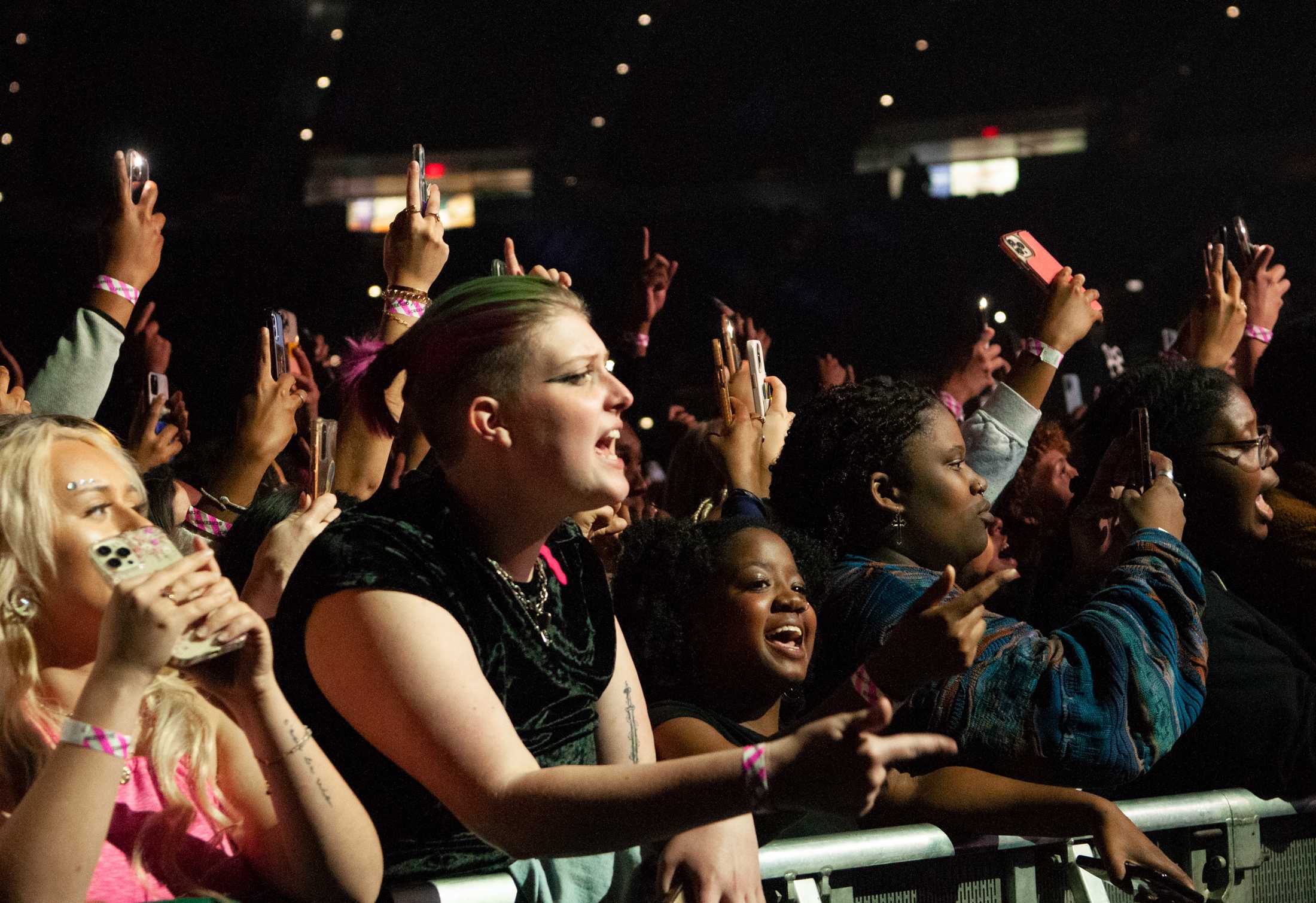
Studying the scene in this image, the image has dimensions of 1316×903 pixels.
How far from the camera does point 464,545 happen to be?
1.74m

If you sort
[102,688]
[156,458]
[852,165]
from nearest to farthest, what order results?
[102,688]
[156,458]
[852,165]

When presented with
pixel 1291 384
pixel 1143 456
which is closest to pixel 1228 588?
pixel 1143 456

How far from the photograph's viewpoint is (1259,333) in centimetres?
400

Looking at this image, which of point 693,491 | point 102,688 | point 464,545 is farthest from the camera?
point 693,491

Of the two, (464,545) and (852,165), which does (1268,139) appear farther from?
(464,545)

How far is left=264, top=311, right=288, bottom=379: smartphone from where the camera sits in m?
2.99

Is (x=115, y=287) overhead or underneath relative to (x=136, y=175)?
underneath

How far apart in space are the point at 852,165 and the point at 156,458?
30.9 feet

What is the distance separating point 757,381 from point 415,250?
36.5 inches

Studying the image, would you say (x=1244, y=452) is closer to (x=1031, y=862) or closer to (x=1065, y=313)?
(x=1065, y=313)

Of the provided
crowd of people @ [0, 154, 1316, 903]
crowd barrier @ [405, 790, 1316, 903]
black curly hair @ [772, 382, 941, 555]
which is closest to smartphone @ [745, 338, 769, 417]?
crowd of people @ [0, 154, 1316, 903]

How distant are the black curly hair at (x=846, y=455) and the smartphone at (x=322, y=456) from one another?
83cm

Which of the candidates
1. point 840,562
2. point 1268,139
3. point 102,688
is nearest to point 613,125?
point 1268,139

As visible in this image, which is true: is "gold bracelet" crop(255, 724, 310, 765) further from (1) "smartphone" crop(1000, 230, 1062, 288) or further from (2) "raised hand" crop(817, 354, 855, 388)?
(2) "raised hand" crop(817, 354, 855, 388)
